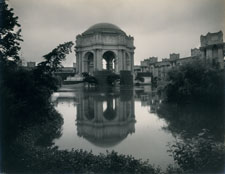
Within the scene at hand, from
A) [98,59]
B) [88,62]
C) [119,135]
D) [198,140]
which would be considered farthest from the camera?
[88,62]

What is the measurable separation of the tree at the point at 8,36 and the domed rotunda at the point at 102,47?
60435 millimetres

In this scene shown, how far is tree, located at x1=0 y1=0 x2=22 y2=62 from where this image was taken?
360 inches

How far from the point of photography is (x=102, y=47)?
72.8 meters

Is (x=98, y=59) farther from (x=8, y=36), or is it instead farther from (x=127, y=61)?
(x=8, y=36)

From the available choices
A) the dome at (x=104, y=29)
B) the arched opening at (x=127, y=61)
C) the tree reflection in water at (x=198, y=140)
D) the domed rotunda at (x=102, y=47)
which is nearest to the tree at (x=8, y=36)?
the tree reflection in water at (x=198, y=140)

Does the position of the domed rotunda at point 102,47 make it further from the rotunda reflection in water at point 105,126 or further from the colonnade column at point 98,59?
the rotunda reflection in water at point 105,126

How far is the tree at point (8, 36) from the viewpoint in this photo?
9156mm

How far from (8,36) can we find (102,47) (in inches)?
2523

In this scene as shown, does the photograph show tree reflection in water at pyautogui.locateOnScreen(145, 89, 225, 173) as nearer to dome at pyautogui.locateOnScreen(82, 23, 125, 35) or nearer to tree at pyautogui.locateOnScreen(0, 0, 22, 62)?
tree at pyautogui.locateOnScreen(0, 0, 22, 62)

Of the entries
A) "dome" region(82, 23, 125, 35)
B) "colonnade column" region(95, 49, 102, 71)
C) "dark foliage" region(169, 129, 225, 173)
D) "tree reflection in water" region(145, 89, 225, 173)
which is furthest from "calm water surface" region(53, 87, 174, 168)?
"dome" region(82, 23, 125, 35)

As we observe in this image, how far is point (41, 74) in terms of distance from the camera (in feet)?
37.7

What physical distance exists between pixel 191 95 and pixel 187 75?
1849 millimetres

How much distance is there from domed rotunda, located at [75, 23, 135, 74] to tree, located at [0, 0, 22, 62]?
6044 centimetres

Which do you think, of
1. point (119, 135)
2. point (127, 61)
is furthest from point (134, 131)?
point (127, 61)
